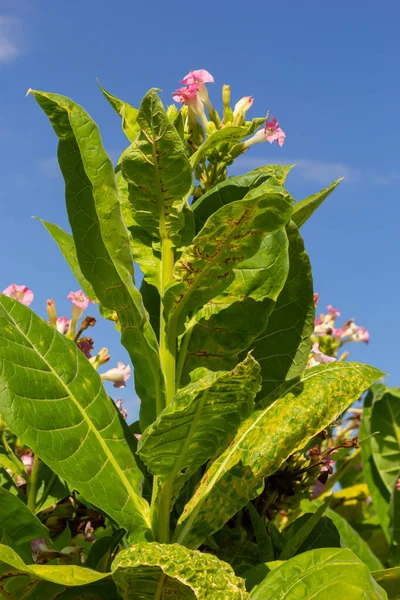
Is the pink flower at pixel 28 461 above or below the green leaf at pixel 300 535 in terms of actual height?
above

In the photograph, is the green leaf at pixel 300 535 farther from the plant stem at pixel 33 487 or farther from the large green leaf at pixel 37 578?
the plant stem at pixel 33 487

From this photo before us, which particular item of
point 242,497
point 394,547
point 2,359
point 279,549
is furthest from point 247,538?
point 394,547

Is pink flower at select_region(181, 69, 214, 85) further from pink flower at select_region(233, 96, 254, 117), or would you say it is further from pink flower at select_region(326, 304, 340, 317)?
pink flower at select_region(326, 304, 340, 317)

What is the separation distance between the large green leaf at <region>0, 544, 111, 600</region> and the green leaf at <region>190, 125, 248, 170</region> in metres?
0.68

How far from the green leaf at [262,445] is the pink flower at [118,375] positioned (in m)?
0.75

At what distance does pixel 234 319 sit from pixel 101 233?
0.90ft

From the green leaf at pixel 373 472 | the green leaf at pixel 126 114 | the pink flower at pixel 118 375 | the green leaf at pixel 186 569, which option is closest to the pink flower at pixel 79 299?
the pink flower at pixel 118 375

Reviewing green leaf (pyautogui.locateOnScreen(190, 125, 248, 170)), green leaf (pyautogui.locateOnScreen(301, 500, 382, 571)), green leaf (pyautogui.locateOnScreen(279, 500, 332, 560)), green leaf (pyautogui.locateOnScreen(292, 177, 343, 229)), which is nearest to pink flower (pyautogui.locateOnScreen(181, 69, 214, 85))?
green leaf (pyautogui.locateOnScreen(190, 125, 248, 170))

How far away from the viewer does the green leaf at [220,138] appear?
131 cm

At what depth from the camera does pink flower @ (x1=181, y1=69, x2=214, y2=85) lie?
154cm

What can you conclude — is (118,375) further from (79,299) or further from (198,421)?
(198,421)

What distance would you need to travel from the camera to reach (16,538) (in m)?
1.28

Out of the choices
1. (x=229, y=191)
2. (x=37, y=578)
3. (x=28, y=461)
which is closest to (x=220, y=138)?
(x=229, y=191)

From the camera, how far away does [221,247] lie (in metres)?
1.17
